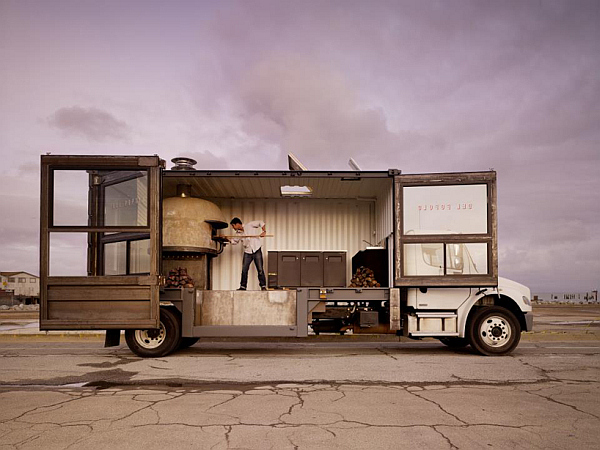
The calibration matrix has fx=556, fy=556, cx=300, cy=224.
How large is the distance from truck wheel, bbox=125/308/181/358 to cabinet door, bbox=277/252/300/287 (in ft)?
8.28

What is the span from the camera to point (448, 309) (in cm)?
1091

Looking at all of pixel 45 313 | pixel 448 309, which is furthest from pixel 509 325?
pixel 45 313

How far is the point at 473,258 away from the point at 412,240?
1.21 metres

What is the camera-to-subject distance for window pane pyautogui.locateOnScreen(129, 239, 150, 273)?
10266mm

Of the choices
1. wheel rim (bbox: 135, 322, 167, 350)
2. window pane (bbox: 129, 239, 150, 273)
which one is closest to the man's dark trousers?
wheel rim (bbox: 135, 322, 167, 350)

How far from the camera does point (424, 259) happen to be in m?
10.7

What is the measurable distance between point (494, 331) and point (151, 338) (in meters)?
6.60

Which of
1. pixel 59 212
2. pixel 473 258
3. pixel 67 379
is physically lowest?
pixel 67 379

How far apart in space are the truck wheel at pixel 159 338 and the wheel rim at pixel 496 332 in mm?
5886

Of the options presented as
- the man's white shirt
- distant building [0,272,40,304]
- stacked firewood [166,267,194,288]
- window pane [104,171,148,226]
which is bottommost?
distant building [0,272,40,304]

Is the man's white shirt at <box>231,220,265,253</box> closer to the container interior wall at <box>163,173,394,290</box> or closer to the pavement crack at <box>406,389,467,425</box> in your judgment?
the container interior wall at <box>163,173,394,290</box>

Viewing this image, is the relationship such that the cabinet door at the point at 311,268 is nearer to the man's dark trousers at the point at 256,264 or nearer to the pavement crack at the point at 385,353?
the man's dark trousers at the point at 256,264

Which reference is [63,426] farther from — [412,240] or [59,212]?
[412,240]

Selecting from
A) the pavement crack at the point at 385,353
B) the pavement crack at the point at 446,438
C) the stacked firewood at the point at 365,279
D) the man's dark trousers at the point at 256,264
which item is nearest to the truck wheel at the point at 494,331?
the pavement crack at the point at 385,353
